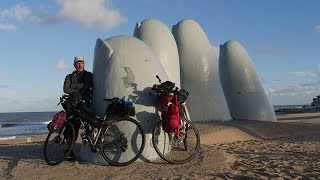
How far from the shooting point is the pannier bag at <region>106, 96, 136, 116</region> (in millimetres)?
6723

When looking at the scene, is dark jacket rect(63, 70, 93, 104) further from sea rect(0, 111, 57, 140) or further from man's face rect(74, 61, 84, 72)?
sea rect(0, 111, 57, 140)

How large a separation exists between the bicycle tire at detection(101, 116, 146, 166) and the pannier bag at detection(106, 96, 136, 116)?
13cm

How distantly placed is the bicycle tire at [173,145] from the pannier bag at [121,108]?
1.61 feet

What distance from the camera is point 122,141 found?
680 centimetres

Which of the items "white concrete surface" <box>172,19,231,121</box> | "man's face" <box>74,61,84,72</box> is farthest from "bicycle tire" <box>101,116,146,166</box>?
"white concrete surface" <box>172,19,231,121</box>

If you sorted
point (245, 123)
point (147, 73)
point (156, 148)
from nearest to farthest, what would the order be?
point (156, 148)
point (147, 73)
point (245, 123)

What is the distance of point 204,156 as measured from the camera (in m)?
7.12

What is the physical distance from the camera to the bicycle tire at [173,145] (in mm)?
6836

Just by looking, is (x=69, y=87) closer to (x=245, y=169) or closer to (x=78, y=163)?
(x=78, y=163)

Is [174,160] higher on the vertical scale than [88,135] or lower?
lower

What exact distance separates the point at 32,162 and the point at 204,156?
9.32ft

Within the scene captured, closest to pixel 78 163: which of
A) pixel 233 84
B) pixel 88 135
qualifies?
pixel 88 135

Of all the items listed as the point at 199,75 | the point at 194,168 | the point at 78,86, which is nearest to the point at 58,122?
the point at 78,86

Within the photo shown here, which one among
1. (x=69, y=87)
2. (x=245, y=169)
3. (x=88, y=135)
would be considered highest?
(x=69, y=87)
